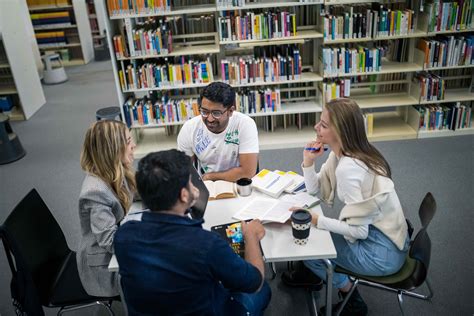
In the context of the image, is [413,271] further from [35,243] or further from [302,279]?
[35,243]

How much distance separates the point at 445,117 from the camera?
448cm

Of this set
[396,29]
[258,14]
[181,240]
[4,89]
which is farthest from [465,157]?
[4,89]

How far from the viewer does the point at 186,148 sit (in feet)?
8.93

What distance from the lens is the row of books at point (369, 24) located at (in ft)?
13.5

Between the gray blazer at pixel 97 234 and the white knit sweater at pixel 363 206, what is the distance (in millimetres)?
973

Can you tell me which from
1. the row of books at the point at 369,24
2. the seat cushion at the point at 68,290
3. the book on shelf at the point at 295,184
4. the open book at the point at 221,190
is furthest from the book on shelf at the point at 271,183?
the row of books at the point at 369,24

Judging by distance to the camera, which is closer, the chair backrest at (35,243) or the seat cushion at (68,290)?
the chair backrest at (35,243)

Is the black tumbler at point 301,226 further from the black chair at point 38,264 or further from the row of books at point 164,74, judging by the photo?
the row of books at point 164,74

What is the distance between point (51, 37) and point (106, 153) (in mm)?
7293

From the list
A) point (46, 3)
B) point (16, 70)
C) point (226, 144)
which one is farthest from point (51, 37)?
point (226, 144)

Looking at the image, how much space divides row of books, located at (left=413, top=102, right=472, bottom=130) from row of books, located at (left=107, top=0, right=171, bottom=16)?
2.82 m

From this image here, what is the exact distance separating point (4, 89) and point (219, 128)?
447 centimetres

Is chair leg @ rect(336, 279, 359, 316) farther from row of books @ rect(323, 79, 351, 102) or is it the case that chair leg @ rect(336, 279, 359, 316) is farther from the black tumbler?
row of books @ rect(323, 79, 351, 102)

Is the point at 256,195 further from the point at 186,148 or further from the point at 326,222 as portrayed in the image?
the point at 186,148
